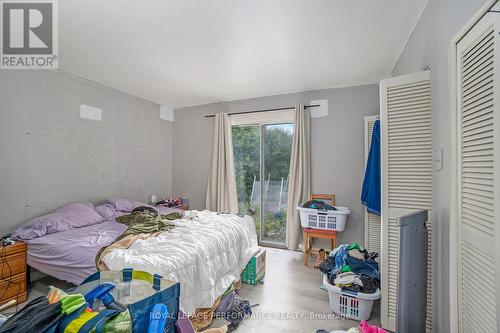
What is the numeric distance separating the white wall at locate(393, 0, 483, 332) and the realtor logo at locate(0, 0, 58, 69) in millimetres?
2757

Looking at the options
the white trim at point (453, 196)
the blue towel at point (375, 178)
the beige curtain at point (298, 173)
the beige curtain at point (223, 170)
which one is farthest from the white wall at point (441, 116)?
the beige curtain at point (223, 170)

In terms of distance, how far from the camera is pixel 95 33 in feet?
6.94

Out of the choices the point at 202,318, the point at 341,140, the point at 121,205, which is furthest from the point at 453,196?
the point at 121,205

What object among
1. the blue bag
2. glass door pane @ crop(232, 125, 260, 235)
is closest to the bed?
the blue bag

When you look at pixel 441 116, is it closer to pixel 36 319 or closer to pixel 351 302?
pixel 351 302

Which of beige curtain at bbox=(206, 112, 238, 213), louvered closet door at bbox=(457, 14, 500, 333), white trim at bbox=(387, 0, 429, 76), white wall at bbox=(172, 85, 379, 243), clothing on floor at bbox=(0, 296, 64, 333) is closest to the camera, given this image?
clothing on floor at bbox=(0, 296, 64, 333)

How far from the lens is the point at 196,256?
182 centimetres

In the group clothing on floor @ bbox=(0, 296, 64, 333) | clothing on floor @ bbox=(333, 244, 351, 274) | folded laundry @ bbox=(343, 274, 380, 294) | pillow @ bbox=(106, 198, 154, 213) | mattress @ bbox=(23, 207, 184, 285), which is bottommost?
folded laundry @ bbox=(343, 274, 380, 294)

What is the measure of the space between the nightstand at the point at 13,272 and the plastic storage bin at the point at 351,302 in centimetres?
294

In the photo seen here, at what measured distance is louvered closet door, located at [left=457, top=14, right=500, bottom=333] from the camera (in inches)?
35.6

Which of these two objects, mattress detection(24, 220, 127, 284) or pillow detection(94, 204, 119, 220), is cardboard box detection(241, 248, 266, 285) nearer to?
mattress detection(24, 220, 127, 284)

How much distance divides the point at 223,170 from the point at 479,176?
3492 millimetres

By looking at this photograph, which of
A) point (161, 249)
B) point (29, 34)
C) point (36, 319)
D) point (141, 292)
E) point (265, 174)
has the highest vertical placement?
point (29, 34)

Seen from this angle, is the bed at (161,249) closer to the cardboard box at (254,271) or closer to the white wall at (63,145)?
the cardboard box at (254,271)
